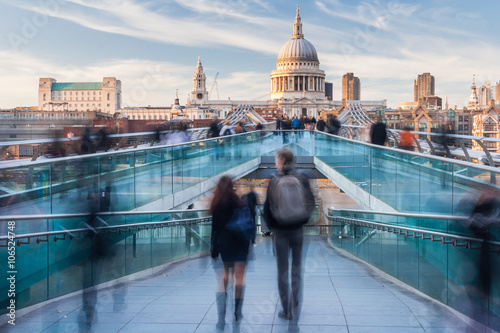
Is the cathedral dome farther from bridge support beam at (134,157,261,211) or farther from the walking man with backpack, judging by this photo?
the walking man with backpack

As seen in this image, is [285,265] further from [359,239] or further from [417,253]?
[359,239]

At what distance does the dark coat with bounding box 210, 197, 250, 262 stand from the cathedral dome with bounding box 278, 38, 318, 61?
478ft

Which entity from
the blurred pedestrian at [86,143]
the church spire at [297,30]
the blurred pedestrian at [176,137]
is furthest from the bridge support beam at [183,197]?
the church spire at [297,30]

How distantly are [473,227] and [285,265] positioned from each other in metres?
1.58

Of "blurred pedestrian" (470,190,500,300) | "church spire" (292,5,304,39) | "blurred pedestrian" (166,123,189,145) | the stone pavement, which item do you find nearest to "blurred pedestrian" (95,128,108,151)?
the stone pavement

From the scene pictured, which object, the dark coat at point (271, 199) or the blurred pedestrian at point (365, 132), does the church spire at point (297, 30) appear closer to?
the blurred pedestrian at point (365, 132)

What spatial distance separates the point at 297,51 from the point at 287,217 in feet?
486

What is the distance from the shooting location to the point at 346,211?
43.4ft

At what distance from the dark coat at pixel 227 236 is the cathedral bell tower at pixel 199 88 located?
156583 millimetres

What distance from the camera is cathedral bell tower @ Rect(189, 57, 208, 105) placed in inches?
6407

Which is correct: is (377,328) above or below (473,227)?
below

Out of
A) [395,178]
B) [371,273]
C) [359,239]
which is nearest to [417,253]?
[371,273]

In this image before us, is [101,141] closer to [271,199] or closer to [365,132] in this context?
[271,199]

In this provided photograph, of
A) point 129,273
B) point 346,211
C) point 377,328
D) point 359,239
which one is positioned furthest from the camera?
point 346,211
